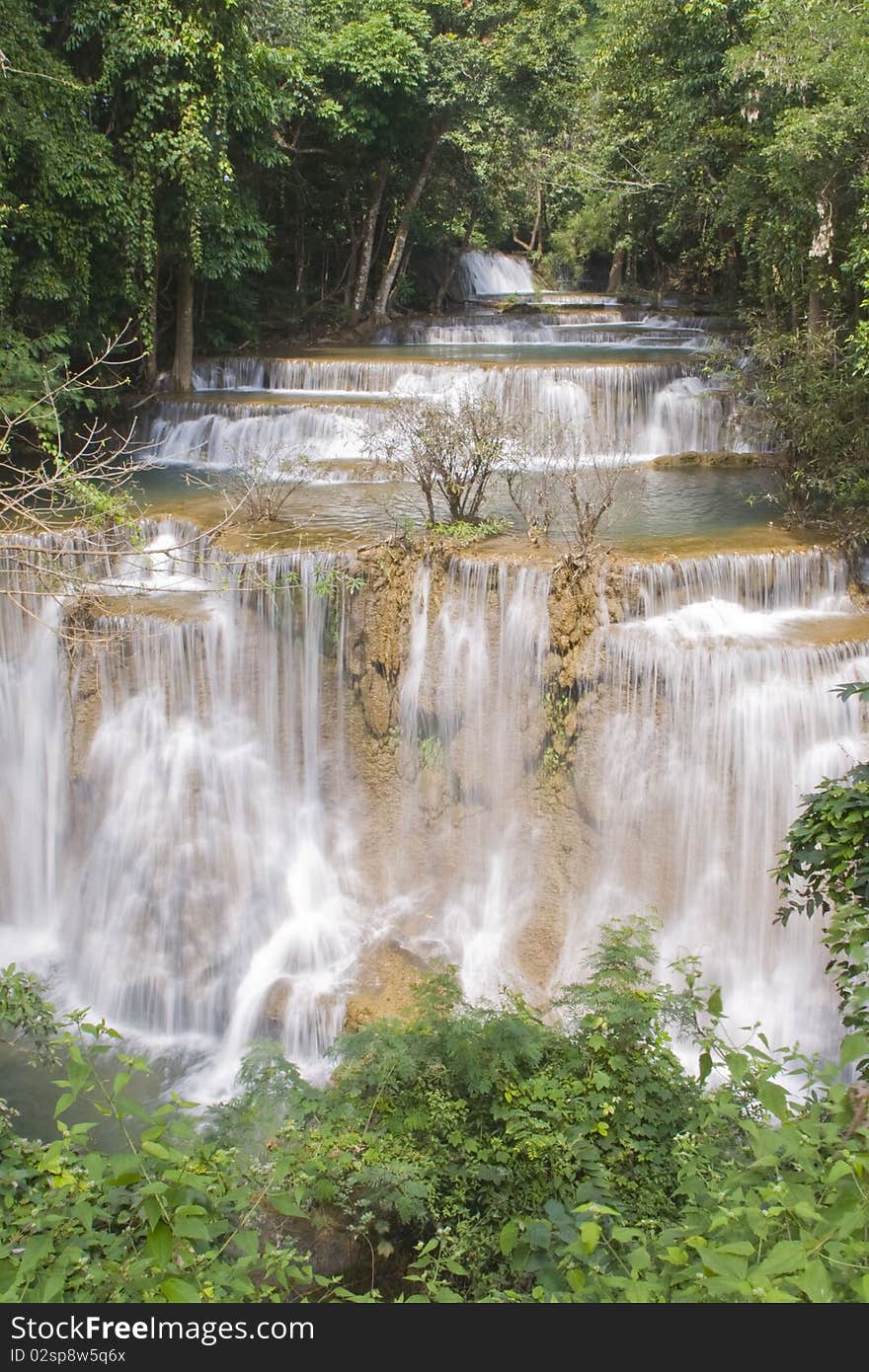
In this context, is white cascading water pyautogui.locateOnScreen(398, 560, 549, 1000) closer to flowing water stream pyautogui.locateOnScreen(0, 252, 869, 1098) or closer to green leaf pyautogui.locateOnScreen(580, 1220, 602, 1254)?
flowing water stream pyautogui.locateOnScreen(0, 252, 869, 1098)

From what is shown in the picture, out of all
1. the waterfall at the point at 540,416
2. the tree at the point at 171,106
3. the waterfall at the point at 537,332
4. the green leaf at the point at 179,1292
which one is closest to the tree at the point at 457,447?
the waterfall at the point at 540,416

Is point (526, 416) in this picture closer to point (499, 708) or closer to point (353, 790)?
point (499, 708)

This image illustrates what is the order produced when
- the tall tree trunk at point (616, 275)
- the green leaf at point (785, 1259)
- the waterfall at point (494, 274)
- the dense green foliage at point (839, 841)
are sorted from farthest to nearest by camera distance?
the waterfall at point (494, 274) → the tall tree trunk at point (616, 275) → the dense green foliage at point (839, 841) → the green leaf at point (785, 1259)

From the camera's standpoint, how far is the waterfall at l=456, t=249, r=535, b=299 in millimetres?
29484

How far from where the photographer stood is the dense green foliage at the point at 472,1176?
9.20 ft

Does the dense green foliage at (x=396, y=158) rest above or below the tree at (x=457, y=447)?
above

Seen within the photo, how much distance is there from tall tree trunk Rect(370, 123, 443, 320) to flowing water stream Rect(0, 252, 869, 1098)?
1473cm

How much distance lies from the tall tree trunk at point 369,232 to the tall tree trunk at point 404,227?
16.0 inches

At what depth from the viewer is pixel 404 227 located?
2188 centimetres

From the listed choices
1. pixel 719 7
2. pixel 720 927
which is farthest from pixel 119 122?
pixel 720 927

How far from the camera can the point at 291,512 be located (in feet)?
34.9

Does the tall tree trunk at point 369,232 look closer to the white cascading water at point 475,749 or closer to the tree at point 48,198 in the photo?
the tree at point 48,198

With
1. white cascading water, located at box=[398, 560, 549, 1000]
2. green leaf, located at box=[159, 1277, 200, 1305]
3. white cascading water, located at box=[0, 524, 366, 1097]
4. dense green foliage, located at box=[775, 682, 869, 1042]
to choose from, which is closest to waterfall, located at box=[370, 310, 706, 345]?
white cascading water, located at box=[398, 560, 549, 1000]

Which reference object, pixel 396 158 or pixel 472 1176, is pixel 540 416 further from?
pixel 396 158
